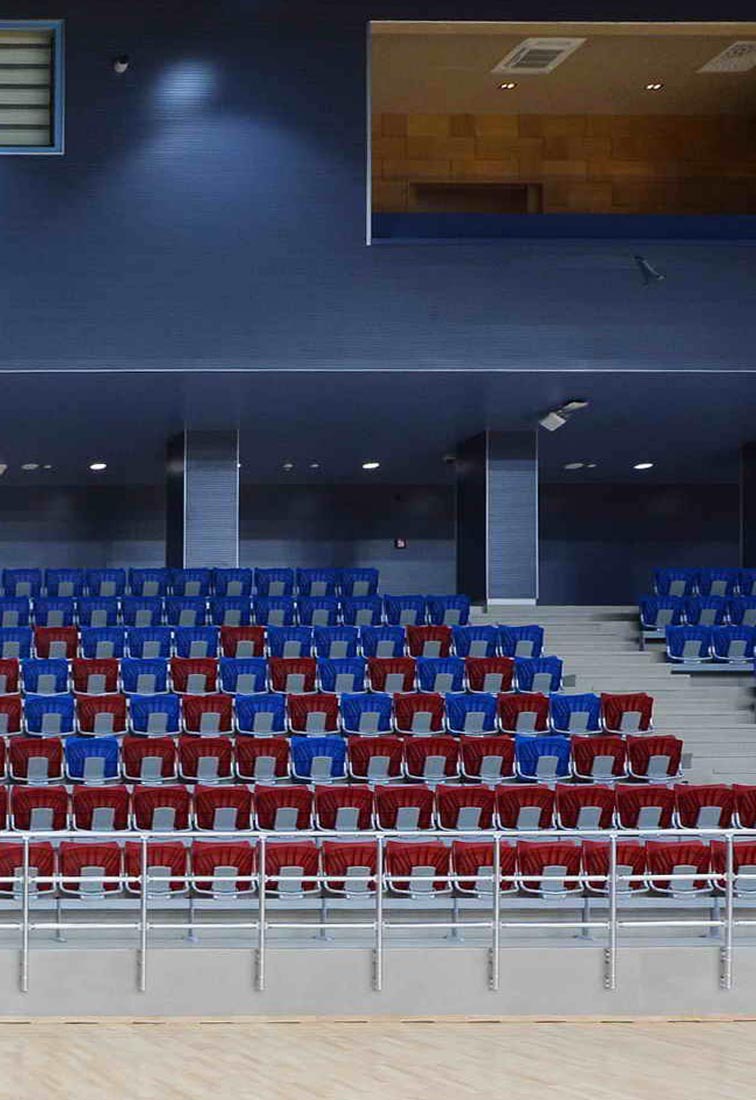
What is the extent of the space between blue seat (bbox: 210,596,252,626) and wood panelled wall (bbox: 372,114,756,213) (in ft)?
15.8

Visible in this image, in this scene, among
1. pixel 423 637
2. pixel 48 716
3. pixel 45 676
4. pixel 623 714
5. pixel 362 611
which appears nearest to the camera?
pixel 48 716

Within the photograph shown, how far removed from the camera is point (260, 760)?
12.5 meters

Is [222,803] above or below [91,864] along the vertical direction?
above

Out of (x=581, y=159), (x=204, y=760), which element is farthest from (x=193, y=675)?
(x=581, y=159)

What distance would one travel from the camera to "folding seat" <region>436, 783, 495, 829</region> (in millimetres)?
11422

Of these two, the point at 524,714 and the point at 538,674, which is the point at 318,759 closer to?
the point at 524,714

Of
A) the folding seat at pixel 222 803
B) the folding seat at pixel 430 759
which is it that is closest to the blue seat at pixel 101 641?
the folding seat at pixel 430 759

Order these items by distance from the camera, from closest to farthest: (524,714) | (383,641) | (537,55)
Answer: (524,714) < (383,641) < (537,55)

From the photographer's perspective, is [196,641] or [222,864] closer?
[222,864]

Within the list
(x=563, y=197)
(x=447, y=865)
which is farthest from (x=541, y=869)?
(x=563, y=197)

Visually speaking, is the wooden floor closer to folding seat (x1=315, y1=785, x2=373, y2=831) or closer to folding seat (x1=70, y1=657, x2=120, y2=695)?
folding seat (x1=315, y1=785, x2=373, y2=831)

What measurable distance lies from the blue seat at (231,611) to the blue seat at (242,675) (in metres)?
2.19

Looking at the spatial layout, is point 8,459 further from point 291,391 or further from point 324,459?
point 291,391

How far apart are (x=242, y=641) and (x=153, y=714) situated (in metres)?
2.21
